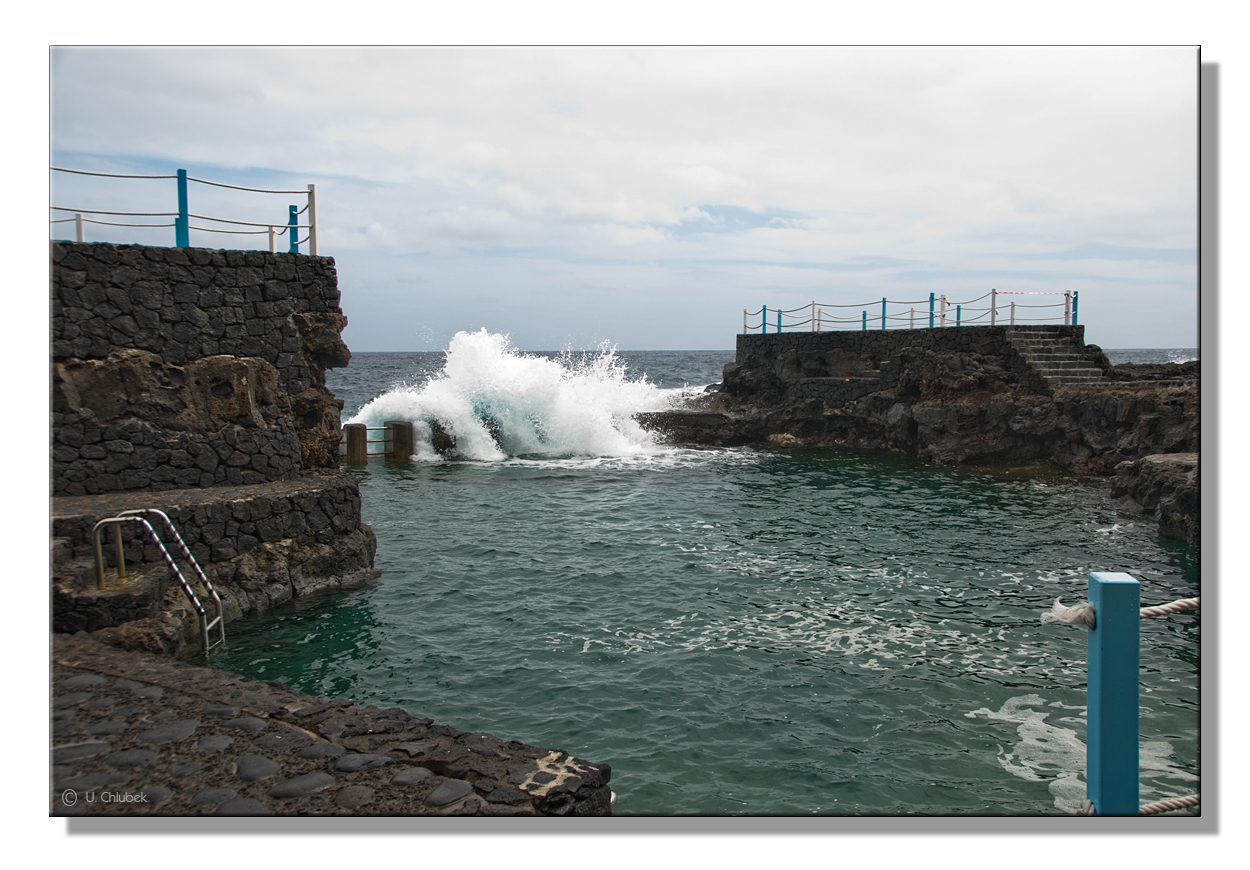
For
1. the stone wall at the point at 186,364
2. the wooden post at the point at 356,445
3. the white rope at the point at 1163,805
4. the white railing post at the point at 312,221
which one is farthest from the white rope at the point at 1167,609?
the wooden post at the point at 356,445

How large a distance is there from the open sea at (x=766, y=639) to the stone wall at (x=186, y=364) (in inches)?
73.2

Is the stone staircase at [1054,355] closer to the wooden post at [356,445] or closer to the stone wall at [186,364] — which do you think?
the wooden post at [356,445]

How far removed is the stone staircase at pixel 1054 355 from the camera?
1853cm

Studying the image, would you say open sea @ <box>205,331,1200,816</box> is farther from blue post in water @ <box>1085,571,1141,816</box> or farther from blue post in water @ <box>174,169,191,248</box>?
blue post in water @ <box>174,169,191,248</box>

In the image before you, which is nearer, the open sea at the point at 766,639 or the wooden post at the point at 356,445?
the open sea at the point at 766,639

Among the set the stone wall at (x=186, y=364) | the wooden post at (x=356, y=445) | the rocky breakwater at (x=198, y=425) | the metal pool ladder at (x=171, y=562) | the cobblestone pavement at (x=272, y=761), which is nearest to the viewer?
the cobblestone pavement at (x=272, y=761)

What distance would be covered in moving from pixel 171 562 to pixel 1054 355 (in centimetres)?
1889

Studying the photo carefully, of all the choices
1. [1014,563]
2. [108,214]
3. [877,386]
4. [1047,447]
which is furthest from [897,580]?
[877,386]

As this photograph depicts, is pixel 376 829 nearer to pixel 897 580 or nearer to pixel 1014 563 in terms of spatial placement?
pixel 897 580

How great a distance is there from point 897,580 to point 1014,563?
1812 mm

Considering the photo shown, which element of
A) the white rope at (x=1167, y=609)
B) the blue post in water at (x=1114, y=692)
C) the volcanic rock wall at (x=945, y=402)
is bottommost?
the blue post in water at (x=1114, y=692)

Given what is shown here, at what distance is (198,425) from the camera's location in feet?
27.4
